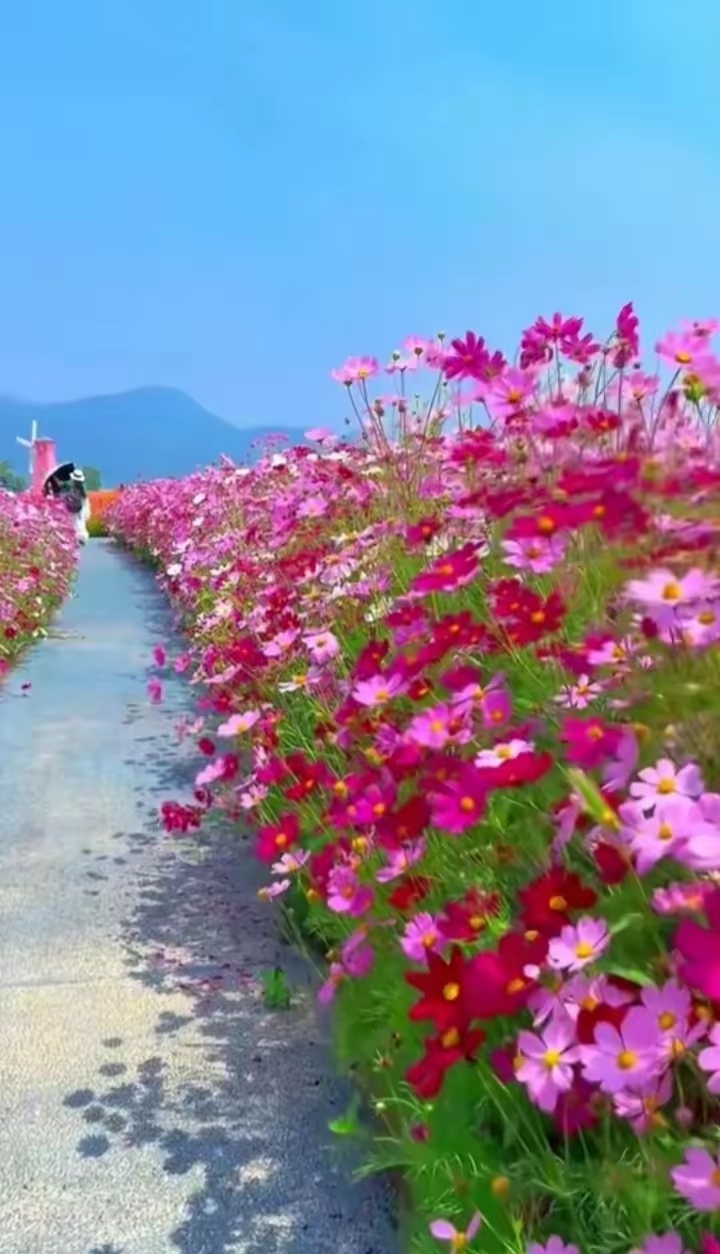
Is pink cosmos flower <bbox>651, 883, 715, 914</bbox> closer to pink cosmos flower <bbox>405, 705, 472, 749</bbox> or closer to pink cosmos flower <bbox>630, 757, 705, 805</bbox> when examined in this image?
pink cosmos flower <bbox>630, 757, 705, 805</bbox>

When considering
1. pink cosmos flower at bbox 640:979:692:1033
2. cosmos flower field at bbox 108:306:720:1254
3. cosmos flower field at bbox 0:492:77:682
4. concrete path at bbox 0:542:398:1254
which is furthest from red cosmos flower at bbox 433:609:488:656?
cosmos flower field at bbox 0:492:77:682

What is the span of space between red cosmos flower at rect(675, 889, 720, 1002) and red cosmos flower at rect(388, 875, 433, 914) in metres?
0.61

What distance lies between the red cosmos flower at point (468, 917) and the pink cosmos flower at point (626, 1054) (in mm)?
339

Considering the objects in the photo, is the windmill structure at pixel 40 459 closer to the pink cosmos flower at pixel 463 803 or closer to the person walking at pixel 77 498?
the person walking at pixel 77 498

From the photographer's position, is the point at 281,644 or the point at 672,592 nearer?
the point at 672,592

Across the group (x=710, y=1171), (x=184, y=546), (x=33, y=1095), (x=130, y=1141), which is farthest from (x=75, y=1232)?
(x=184, y=546)

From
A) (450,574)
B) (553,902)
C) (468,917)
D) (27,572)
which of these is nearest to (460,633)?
(450,574)

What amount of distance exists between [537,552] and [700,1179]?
978 millimetres

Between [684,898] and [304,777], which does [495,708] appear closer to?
[684,898]

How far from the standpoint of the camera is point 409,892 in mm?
1715

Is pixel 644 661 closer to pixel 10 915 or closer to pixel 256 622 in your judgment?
pixel 256 622

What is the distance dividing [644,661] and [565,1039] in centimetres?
52

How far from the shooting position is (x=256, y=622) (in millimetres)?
3449

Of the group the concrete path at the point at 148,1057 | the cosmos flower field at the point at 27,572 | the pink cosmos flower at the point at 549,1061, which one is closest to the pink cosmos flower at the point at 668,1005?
the pink cosmos flower at the point at 549,1061
